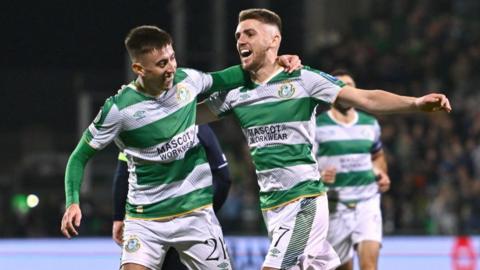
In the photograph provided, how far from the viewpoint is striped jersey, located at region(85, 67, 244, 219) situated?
5.51 metres

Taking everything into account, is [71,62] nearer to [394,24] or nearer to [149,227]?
[394,24]

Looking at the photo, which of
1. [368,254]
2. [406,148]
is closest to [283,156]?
[368,254]

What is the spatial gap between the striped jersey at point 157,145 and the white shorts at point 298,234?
1.27 feet

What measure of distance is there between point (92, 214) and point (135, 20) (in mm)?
7316

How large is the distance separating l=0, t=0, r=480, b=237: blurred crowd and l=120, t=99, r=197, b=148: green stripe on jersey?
522cm

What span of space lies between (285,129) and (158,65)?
29.3 inches

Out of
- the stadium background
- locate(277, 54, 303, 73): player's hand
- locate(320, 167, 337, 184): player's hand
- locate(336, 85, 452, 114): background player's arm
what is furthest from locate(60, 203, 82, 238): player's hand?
the stadium background

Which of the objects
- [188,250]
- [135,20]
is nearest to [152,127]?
[188,250]

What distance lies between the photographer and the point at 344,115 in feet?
26.2

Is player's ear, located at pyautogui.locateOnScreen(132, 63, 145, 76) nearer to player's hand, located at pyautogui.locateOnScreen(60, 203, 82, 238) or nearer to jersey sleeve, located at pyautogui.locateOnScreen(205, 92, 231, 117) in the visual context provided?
jersey sleeve, located at pyautogui.locateOnScreen(205, 92, 231, 117)

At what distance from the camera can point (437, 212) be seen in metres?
11.4

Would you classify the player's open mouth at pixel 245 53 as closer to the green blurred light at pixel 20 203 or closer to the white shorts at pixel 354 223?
the white shorts at pixel 354 223

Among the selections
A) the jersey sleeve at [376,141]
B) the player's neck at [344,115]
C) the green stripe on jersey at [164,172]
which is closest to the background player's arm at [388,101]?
the green stripe on jersey at [164,172]

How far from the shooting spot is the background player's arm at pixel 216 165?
619cm
